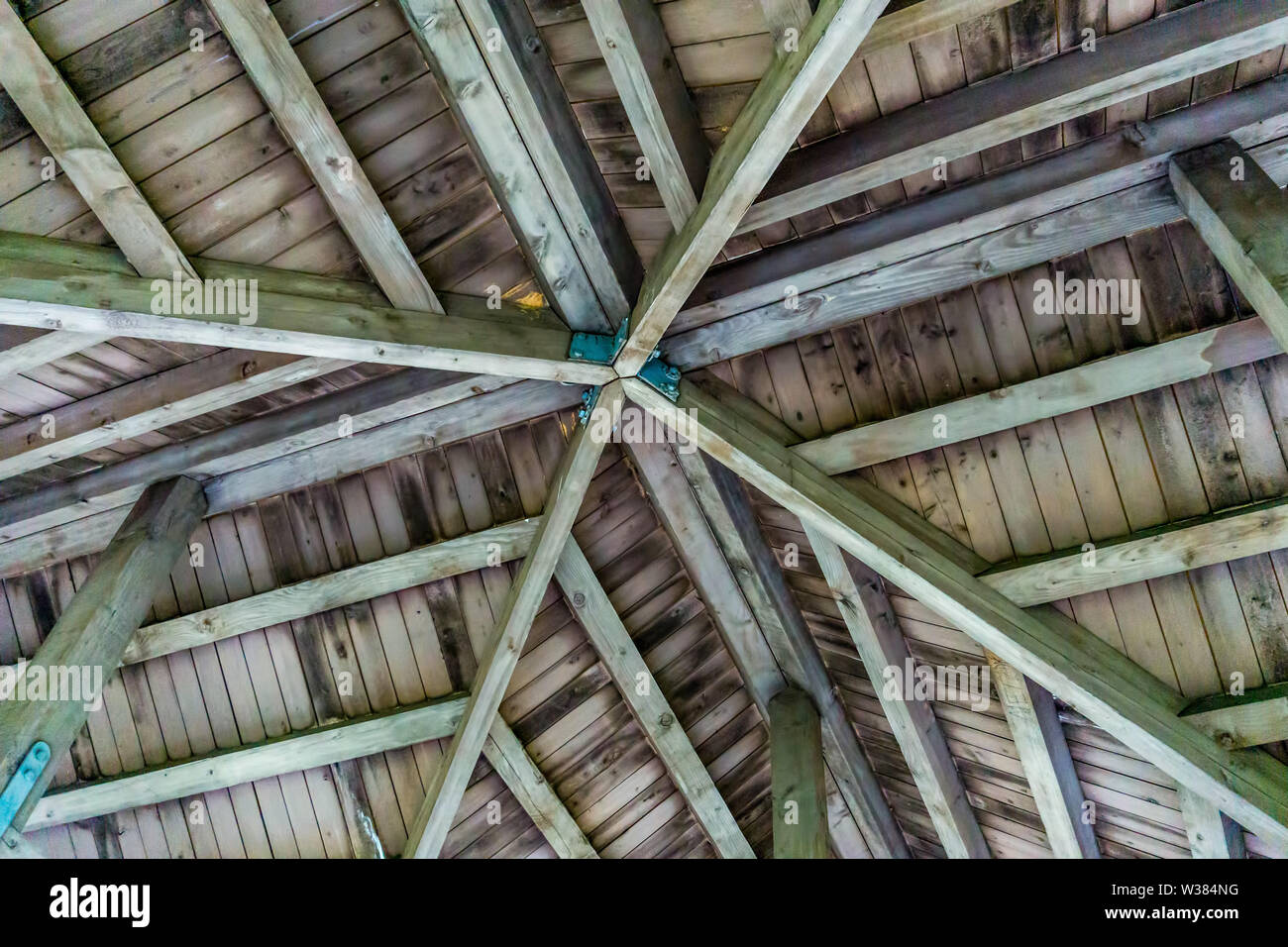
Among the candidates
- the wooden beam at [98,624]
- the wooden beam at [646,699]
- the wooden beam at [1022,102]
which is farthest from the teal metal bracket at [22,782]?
the wooden beam at [1022,102]

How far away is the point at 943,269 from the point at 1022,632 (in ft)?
4.71

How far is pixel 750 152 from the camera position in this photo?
3.04 meters

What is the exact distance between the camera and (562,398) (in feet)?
15.0

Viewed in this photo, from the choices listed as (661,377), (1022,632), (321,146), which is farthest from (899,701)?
(321,146)

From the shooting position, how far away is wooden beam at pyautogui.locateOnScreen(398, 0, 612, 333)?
3299 millimetres

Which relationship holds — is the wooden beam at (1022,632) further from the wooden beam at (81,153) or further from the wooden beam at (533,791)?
the wooden beam at (533,791)

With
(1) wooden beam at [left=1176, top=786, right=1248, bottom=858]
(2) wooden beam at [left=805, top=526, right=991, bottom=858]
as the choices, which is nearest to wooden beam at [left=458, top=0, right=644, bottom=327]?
(2) wooden beam at [left=805, top=526, right=991, bottom=858]

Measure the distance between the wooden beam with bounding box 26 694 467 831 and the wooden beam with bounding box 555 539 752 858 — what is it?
0.75 metres

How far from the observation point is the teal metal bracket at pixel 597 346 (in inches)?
156

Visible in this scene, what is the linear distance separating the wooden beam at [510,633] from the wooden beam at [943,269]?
0.54 meters
